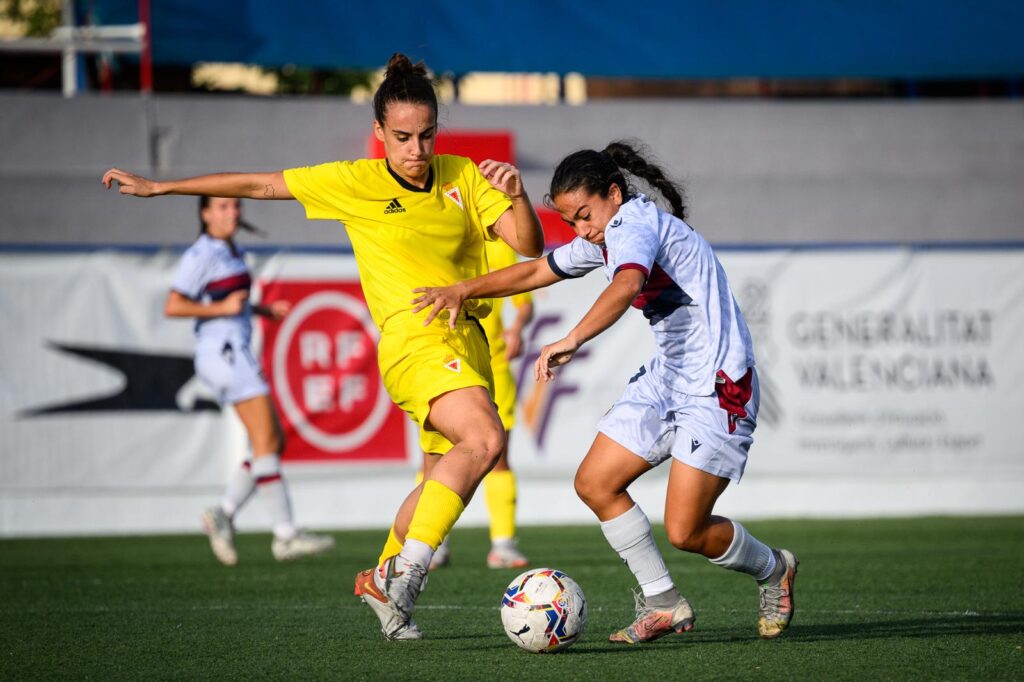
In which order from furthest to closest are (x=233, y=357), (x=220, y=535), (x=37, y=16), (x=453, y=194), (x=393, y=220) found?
(x=37, y=16)
(x=233, y=357)
(x=220, y=535)
(x=453, y=194)
(x=393, y=220)

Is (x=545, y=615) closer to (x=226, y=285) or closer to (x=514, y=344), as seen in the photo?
(x=514, y=344)

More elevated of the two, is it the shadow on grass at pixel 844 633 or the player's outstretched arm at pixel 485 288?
the player's outstretched arm at pixel 485 288

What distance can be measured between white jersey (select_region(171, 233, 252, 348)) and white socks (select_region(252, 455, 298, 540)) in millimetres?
858

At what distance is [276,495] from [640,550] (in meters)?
4.44

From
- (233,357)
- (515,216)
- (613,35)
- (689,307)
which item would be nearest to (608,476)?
(689,307)

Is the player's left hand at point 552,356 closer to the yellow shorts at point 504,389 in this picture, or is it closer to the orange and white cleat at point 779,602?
the orange and white cleat at point 779,602

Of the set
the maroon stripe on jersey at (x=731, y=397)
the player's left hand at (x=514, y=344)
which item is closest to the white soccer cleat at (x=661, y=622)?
the maroon stripe on jersey at (x=731, y=397)

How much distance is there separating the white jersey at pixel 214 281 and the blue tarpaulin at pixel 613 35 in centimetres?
593

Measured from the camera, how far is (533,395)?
1218 cm

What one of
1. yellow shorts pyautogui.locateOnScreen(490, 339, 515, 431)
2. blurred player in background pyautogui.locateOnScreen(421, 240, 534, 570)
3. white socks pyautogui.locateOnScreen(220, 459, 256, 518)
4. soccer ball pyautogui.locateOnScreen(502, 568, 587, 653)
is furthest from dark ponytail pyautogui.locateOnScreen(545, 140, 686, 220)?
white socks pyautogui.locateOnScreen(220, 459, 256, 518)

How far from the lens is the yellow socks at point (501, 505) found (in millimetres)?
8727

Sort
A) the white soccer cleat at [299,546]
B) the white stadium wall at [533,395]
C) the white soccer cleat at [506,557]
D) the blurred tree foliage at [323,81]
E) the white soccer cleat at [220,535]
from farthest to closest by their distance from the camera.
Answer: the blurred tree foliage at [323,81] < the white stadium wall at [533,395] < the white soccer cleat at [299,546] < the white soccer cleat at [220,535] < the white soccer cleat at [506,557]

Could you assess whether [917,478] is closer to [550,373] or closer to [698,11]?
[698,11]

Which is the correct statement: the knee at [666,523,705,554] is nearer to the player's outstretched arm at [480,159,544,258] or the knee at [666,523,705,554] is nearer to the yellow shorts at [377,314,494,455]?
the yellow shorts at [377,314,494,455]
